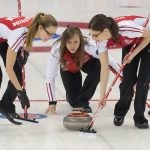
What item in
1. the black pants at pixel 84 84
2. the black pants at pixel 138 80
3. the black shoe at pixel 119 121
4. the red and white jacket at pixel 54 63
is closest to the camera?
the black pants at pixel 138 80

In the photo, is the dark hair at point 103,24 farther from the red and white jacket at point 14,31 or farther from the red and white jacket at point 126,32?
the red and white jacket at point 14,31

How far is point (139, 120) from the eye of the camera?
4078 mm

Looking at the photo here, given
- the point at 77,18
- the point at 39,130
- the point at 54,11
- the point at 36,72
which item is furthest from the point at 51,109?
the point at 54,11

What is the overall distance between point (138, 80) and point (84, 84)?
654mm

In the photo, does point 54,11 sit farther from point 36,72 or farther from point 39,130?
point 39,130

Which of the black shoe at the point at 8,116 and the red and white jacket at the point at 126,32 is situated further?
the black shoe at the point at 8,116

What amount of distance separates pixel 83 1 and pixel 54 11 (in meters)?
1.79

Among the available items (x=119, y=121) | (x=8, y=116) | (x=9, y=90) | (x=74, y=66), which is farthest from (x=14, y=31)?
(x=119, y=121)

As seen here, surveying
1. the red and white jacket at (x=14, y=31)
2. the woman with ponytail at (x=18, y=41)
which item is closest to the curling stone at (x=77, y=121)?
the woman with ponytail at (x=18, y=41)

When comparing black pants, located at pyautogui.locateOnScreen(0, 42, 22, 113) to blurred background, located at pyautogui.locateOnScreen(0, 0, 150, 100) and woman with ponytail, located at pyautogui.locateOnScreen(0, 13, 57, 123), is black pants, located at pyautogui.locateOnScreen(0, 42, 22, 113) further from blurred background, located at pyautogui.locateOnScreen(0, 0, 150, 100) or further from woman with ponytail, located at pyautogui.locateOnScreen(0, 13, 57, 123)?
blurred background, located at pyautogui.locateOnScreen(0, 0, 150, 100)

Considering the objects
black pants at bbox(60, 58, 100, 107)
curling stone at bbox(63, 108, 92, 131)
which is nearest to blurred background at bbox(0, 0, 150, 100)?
black pants at bbox(60, 58, 100, 107)

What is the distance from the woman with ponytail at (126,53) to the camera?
12.4 feet

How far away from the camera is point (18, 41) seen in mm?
3850

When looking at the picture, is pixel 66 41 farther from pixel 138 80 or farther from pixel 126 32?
pixel 138 80
